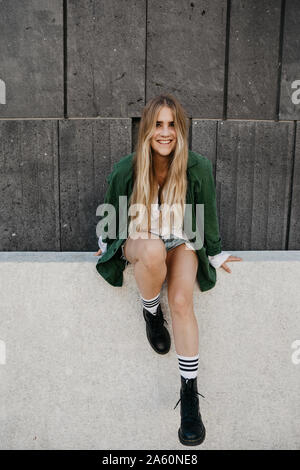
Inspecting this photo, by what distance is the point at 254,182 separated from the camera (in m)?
2.81

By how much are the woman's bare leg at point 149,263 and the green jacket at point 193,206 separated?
162 mm

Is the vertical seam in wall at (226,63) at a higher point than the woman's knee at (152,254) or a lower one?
higher

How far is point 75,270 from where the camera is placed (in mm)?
2391

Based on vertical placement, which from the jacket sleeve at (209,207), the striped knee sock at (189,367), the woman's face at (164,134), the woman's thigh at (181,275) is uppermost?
the woman's face at (164,134)

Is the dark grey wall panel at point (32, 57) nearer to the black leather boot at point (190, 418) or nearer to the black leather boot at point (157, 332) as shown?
the black leather boot at point (157, 332)

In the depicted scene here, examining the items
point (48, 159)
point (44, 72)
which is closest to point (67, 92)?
point (44, 72)

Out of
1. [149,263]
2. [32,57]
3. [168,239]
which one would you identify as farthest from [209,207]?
[32,57]

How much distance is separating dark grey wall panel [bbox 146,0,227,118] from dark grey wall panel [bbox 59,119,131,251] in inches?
13.4

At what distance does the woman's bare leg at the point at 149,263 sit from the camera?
2.05 m

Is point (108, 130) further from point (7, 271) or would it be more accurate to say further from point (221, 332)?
point (221, 332)

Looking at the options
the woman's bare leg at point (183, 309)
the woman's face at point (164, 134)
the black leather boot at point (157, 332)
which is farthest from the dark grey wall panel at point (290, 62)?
the black leather boot at point (157, 332)

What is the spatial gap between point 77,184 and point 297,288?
1.47 meters

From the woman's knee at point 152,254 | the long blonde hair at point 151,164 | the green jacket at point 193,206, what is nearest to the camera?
the woman's knee at point 152,254

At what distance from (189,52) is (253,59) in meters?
0.40
